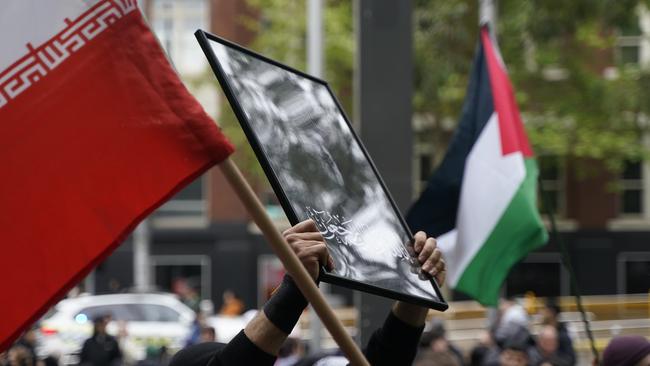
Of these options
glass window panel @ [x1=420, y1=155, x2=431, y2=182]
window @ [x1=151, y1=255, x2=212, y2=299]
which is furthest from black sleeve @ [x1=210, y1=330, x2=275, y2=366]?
window @ [x1=151, y1=255, x2=212, y2=299]

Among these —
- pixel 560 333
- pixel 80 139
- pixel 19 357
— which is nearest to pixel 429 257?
pixel 80 139

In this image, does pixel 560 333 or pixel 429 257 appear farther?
pixel 560 333

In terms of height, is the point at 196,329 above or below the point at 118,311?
above

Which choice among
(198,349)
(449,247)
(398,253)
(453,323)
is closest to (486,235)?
(449,247)

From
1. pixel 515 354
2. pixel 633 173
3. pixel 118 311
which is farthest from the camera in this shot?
pixel 633 173

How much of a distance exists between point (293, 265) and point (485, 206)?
397 centimetres

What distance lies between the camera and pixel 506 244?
6.59 m

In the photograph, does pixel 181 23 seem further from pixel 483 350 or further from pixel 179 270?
pixel 483 350

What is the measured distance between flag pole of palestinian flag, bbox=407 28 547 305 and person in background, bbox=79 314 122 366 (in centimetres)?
683

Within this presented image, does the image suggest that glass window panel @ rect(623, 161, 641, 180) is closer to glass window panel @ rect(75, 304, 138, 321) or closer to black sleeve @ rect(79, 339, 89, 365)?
glass window panel @ rect(75, 304, 138, 321)

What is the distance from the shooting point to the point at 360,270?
3.07 m

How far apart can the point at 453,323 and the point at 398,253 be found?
21.1 m

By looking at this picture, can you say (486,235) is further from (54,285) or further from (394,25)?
(54,285)

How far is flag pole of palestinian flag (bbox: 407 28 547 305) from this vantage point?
6543 millimetres
